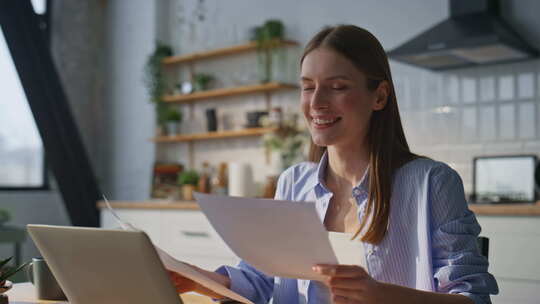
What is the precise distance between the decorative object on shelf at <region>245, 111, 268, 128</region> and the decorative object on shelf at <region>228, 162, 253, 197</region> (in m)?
0.53

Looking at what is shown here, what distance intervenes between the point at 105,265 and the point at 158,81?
14.9 feet

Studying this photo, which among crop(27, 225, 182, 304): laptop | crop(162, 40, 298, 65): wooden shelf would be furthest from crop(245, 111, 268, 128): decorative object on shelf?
crop(27, 225, 182, 304): laptop

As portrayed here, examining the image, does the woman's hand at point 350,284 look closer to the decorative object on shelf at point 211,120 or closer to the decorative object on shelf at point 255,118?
the decorative object on shelf at point 255,118

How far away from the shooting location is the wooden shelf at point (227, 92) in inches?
188

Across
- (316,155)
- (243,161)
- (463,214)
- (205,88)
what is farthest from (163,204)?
(463,214)

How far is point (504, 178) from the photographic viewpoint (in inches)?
148

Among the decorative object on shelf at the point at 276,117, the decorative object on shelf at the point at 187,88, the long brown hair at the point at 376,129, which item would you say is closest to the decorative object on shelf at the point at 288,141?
the decorative object on shelf at the point at 276,117

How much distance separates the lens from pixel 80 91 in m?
6.00

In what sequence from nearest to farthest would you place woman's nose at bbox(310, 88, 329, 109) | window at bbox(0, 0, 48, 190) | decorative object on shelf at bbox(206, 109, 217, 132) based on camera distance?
woman's nose at bbox(310, 88, 329, 109) < decorative object on shelf at bbox(206, 109, 217, 132) < window at bbox(0, 0, 48, 190)

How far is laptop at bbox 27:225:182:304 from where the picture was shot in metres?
1.03

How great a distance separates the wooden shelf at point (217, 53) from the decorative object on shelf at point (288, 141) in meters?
0.60

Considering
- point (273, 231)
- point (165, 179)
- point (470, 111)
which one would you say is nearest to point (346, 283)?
point (273, 231)

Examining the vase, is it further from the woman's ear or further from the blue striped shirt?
the woman's ear

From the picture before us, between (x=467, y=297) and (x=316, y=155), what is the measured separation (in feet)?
1.83
